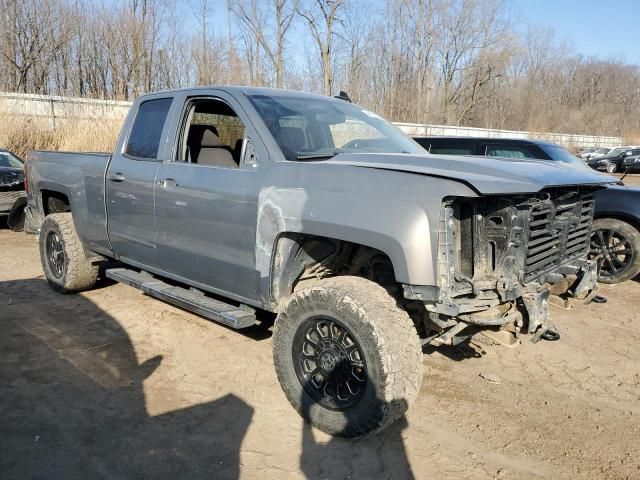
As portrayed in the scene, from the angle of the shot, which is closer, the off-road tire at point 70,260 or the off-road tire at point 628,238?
the off-road tire at point 70,260

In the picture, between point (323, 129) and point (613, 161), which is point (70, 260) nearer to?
point (323, 129)

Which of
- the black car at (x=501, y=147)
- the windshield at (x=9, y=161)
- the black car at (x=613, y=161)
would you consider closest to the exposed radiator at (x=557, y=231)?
the black car at (x=501, y=147)

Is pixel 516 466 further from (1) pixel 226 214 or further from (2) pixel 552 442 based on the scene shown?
(1) pixel 226 214

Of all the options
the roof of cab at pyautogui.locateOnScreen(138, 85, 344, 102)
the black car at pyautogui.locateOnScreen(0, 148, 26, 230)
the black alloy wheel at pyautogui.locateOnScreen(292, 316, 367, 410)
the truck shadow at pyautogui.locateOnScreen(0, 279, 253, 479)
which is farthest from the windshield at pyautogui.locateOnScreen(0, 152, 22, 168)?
the black alloy wheel at pyautogui.locateOnScreen(292, 316, 367, 410)

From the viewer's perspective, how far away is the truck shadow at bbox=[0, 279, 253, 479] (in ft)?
9.48

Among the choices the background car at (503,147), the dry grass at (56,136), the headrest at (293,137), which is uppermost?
the dry grass at (56,136)

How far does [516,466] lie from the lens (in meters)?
2.97

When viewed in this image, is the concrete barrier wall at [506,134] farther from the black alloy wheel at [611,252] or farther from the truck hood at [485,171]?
the truck hood at [485,171]

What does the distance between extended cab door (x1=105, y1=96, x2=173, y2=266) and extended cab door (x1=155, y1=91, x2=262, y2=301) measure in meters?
0.17

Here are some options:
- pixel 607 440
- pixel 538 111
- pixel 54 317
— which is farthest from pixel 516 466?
pixel 538 111

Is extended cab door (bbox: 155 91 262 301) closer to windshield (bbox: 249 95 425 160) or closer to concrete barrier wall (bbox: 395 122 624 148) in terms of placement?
windshield (bbox: 249 95 425 160)

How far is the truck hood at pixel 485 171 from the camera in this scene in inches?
108

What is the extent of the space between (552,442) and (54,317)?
4.36 meters

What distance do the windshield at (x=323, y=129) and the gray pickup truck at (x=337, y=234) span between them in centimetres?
2
